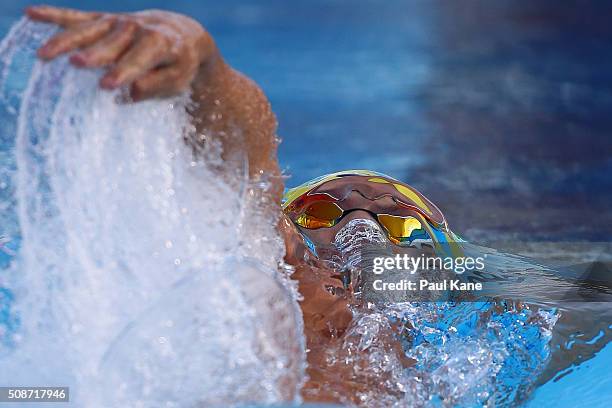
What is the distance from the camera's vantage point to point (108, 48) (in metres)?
0.97

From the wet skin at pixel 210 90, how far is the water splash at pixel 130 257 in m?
0.05

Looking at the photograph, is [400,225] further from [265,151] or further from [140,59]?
[140,59]

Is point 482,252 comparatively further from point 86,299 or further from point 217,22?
point 217,22

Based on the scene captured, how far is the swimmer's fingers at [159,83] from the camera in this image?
105 centimetres

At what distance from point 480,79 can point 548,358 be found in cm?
233

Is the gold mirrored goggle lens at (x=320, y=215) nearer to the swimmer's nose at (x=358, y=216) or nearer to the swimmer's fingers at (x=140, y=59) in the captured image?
→ the swimmer's nose at (x=358, y=216)

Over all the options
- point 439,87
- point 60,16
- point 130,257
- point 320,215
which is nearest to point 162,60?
point 60,16

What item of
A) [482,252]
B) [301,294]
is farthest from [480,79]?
[301,294]

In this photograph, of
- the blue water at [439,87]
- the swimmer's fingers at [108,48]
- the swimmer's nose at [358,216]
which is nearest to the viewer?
the swimmer's fingers at [108,48]

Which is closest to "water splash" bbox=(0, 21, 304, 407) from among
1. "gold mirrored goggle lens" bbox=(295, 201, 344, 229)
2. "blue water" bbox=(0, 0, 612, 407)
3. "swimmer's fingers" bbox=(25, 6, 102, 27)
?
"swimmer's fingers" bbox=(25, 6, 102, 27)

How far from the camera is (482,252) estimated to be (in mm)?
2373

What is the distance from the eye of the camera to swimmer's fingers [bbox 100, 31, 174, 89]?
0.96 meters

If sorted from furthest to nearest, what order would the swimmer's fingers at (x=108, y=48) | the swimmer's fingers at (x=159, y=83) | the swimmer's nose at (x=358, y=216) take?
the swimmer's nose at (x=358, y=216) < the swimmer's fingers at (x=159, y=83) < the swimmer's fingers at (x=108, y=48)

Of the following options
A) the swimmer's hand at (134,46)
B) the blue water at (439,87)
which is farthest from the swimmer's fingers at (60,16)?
the blue water at (439,87)
